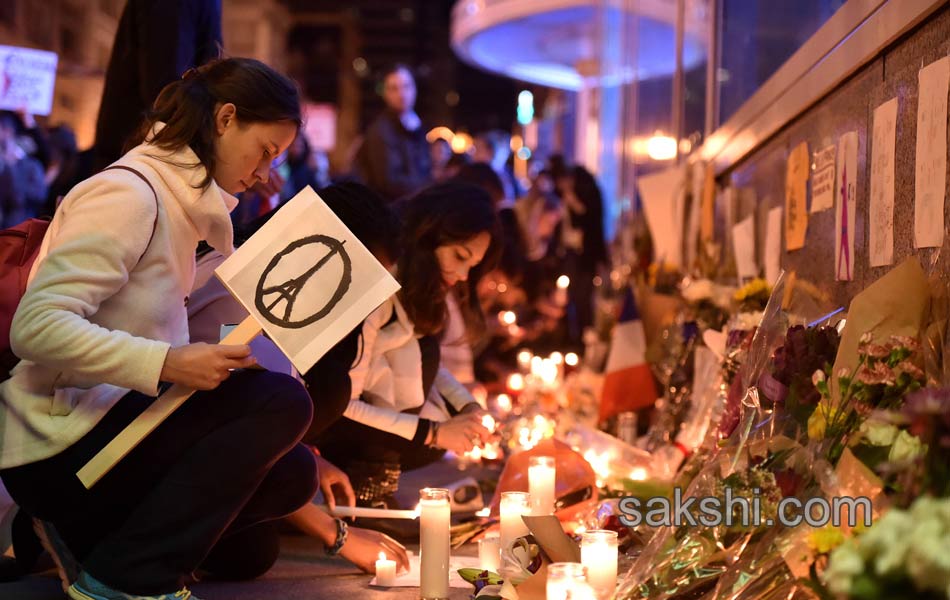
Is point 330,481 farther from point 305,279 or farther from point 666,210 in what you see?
point 666,210

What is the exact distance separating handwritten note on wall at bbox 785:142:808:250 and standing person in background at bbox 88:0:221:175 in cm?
183

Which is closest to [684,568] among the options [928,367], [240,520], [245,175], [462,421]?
[928,367]

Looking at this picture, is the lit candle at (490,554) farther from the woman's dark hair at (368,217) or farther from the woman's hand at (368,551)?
the woman's dark hair at (368,217)

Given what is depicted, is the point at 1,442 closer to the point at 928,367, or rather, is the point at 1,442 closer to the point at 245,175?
the point at 245,175

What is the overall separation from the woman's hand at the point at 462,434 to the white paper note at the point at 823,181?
119 centimetres

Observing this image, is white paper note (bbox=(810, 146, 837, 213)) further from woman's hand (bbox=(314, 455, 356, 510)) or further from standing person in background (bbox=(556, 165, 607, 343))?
standing person in background (bbox=(556, 165, 607, 343))

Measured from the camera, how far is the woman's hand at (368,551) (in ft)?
9.90

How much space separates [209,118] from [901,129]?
1.51m

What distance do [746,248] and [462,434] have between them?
5.11ft

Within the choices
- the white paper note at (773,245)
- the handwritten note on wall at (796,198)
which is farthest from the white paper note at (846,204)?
the white paper note at (773,245)

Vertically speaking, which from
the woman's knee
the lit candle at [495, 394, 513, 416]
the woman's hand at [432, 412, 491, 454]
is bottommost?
the lit candle at [495, 394, 513, 416]

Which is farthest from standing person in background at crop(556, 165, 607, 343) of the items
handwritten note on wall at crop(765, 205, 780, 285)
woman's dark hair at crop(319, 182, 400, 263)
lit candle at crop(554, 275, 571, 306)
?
woman's dark hair at crop(319, 182, 400, 263)

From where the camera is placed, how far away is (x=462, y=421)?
12.1 feet

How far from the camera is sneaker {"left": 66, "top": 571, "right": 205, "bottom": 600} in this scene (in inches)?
91.1
